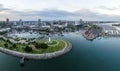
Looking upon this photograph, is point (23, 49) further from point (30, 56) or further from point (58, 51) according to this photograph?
point (58, 51)

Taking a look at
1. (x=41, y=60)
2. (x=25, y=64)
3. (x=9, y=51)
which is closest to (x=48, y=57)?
(x=41, y=60)

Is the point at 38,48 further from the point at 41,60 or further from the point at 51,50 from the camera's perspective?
the point at 41,60

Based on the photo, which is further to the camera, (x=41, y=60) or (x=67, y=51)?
(x=67, y=51)

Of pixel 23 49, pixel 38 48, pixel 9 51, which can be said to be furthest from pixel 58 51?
pixel 9 51

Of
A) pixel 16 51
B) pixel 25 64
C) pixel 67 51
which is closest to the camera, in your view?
pixel 25 64

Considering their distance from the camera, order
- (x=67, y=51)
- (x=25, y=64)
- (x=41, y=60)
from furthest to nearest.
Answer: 1. (x=67, y=51)
2. (x=41, y=60)
3. (x=25, y=64)

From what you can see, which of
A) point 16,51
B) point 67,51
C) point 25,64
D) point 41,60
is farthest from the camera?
point 67,51

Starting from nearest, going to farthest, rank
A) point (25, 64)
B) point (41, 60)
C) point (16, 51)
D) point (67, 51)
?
point (25, 64) < point (41, 60) < point (16, 51) < point (67, 51)

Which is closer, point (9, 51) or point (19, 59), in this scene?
point (19, 59)

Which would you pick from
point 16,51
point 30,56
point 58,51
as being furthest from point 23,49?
point 58,51
